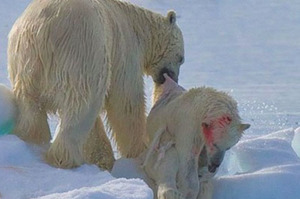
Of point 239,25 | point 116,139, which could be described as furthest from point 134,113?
point 239,25

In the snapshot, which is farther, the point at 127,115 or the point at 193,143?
the point at 127,115

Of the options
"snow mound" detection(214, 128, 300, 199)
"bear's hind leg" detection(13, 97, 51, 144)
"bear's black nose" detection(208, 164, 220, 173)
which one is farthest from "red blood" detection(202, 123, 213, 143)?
"bear's hind leg" detection(13, 97, 51, 144)

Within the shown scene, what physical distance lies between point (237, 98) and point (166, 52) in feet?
7.22

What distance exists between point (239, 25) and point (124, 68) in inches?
229

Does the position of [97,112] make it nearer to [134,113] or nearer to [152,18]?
[134,113]

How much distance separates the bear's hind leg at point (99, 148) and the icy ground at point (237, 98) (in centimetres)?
32

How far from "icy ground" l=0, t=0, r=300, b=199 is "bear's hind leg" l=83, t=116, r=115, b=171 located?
320mm

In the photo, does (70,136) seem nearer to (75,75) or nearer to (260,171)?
(75,75)

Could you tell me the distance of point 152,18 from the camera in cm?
470

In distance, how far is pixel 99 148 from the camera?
4520 mm

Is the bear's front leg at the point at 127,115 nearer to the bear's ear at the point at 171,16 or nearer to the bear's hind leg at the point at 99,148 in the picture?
the bear's hind leg at the point at 99,148

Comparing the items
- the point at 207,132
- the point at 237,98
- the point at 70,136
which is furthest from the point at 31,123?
the point at 237,98

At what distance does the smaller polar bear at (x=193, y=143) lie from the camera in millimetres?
3912

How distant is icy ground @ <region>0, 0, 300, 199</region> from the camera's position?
3.65 meters
